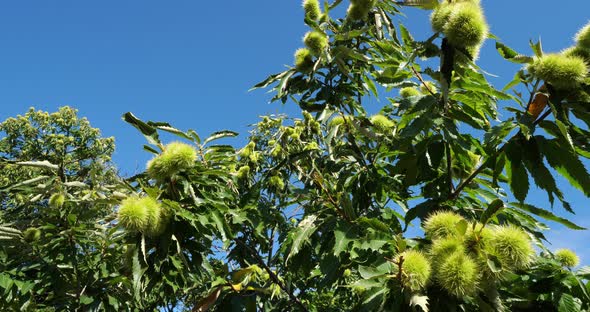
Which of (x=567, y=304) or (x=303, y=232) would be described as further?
(x=303, y=232)

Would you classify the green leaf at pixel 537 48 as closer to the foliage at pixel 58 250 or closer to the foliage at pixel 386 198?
the foliage at pixel 386 198

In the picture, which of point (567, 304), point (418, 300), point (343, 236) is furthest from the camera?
point (343, 236)

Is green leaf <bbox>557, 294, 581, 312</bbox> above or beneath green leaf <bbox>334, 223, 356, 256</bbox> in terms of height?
beneath

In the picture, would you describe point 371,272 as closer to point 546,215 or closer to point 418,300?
point 418,300

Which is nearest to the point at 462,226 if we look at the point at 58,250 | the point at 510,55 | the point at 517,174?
the point at 517,174

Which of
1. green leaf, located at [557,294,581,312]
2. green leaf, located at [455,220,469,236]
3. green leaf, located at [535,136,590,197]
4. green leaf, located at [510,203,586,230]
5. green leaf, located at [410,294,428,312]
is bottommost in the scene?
green leaf, located at [410,294,428,312]

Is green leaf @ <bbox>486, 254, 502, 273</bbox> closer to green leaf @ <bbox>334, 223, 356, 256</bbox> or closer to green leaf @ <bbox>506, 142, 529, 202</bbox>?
green leaf @ <bbox>506, 142, 529, 202</bbox>

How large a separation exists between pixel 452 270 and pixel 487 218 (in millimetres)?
199

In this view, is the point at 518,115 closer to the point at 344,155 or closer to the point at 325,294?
the point at 344,155

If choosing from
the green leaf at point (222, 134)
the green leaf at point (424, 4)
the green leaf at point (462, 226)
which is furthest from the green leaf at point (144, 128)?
the green leaf at point (462, 226)

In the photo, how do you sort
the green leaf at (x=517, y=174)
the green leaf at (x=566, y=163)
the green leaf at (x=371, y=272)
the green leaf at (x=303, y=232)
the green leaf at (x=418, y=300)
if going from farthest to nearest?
1. the green leaf at (x=303, y=232)
2. the green leaf at (x=517, y=174)
3. the green leaf at (x=566, y=163)
4. the green leaf at (x=371, y=272)
5. the green leaf at (x=418, y=300)

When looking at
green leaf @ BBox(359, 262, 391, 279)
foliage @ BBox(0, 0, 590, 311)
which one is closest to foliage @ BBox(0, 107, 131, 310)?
foliage @ BBox(0, 0, 590, 311)

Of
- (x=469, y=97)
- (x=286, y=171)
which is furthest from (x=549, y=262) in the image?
(x=286, y=171)

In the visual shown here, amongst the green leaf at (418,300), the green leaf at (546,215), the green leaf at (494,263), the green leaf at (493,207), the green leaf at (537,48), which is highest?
the green leaf at (537,48)
